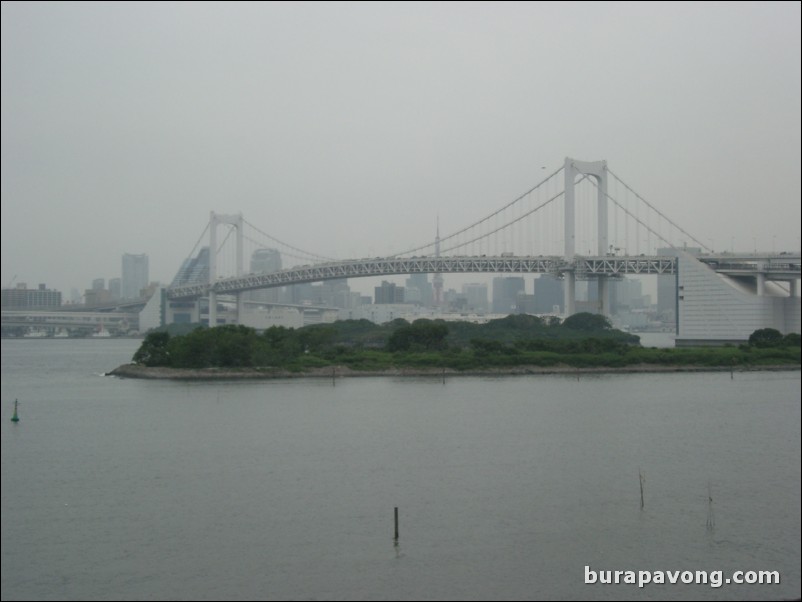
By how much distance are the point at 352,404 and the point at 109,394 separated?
3.63 m

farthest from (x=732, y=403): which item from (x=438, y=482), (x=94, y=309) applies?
(x=94, y=309)

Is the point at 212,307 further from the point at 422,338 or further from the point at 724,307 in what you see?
the point at 724,307

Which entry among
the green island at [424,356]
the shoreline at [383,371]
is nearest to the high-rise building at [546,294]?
the green island at [424,356]

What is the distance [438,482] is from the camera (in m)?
6.64

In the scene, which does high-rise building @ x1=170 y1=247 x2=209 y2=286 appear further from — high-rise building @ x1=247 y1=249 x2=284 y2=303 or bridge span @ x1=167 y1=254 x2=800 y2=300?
bridge span @ x1=167 y1=254 x2=800 y2=300

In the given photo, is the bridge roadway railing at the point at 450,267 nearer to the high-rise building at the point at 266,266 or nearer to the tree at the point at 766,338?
the tree at the point at 766,338

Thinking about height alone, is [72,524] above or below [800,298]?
below

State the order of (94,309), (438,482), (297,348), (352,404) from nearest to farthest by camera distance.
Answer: (438,482) → (352,404) → (297,348) → (94,309)

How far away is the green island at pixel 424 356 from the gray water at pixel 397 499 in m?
4.63

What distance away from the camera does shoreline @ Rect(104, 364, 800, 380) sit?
1547cm

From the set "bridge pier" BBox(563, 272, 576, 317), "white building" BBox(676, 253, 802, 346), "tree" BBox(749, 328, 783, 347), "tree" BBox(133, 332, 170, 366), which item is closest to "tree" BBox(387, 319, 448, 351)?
"tree" BBox(133, 332, 170, 366)

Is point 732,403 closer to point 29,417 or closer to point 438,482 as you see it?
point 438,482

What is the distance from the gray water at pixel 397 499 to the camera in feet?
15.2

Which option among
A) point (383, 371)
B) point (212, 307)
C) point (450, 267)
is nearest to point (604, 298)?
point (450, 267)
